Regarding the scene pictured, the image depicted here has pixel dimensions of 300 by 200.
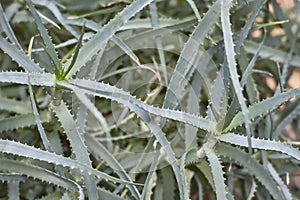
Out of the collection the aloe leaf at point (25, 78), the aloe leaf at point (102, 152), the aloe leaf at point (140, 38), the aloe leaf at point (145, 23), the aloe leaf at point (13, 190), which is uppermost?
the aloe leaf at point (145, 23)

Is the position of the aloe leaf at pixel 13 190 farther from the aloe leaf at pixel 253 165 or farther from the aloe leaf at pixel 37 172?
the aloe leaf at pixel 253 165

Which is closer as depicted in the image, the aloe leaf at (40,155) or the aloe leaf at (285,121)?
the aloe leaf at (40,155)

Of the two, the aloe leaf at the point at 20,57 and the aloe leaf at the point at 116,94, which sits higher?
the aloe leaf at the point at 20,57

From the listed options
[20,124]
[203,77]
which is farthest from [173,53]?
[20,124]

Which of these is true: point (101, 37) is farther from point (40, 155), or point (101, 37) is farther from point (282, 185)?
point (282, 185)

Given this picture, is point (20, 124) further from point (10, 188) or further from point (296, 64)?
point (296, 64)

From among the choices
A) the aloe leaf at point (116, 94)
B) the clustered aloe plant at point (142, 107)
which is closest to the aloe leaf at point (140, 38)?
the clustered aloe plant at point (142, 107)
